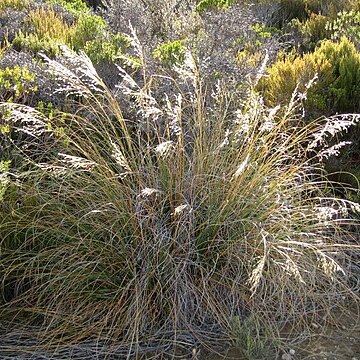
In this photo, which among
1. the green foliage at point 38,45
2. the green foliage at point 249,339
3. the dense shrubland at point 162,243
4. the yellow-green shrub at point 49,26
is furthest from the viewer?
the yellow-green shrub at point 49,26

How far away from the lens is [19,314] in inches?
124

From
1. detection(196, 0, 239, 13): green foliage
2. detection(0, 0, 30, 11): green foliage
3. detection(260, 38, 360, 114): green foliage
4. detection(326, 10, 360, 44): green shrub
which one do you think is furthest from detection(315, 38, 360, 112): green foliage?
detection(0, 0, 30, 11): green foliage

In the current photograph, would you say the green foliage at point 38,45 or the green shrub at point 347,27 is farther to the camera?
the green shrub at point 347,27

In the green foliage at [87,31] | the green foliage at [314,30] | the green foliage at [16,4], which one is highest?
the green foliage at [87,31]

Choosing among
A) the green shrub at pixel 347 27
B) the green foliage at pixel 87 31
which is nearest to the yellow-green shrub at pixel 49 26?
the green foliage at pixel 87 31

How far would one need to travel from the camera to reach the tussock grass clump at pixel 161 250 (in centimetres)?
297

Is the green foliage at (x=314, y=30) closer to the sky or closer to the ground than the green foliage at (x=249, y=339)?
closer to the ground

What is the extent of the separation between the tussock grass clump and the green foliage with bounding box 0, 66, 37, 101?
57 cm

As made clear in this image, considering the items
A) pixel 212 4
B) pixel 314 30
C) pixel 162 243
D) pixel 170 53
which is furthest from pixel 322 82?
pixel 212 4

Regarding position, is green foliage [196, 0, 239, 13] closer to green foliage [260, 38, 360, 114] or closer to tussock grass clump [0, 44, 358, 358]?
green foliage [260, 38, 360, 114]

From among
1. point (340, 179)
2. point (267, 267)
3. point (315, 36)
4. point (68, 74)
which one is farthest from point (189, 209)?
point (315, 36)

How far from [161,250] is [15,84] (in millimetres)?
1570

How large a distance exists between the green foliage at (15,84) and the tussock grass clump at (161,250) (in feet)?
1.87

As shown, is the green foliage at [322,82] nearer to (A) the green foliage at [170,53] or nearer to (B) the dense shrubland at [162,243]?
(A) the green foliage at [170,53]
